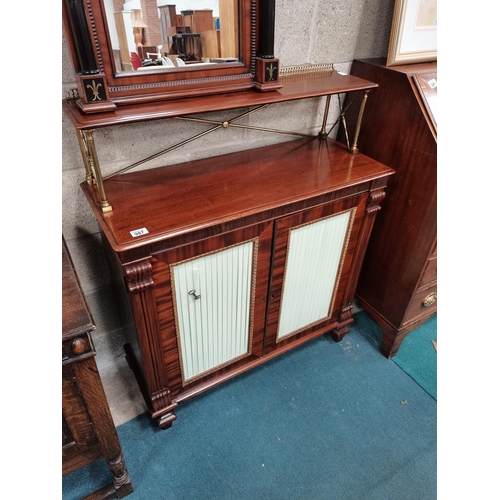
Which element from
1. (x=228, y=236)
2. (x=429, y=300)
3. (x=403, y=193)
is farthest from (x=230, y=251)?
(x=429, y=300)

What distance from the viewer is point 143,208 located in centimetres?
108

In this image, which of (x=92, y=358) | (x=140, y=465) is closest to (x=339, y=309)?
(x=140, y=465)

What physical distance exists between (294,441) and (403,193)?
1.00 m

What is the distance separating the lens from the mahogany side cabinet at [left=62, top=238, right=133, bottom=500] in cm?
84

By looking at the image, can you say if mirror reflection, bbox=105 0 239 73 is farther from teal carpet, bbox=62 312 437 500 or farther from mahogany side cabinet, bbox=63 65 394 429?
teal carpet, bbox=62 312 437 500

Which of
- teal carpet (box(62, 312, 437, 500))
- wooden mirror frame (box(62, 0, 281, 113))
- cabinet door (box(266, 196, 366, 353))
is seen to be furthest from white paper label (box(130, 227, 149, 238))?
teal carpet (box(62, 312, 437, 500))

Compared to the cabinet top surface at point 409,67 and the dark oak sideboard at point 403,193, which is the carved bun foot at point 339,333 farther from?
the cabinet top surface at point 409,67

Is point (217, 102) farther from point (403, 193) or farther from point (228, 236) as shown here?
point (403, 193)

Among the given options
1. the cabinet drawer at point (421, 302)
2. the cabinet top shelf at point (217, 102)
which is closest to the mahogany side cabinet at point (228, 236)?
the cabinet top shelf at point (217, 102)

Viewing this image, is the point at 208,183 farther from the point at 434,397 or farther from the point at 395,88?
the point at 434,397

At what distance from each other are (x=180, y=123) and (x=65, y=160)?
378 millimetres

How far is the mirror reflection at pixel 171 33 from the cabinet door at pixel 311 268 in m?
0.53

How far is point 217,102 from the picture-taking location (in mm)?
1075

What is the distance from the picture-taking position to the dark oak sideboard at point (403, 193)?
131 cm
